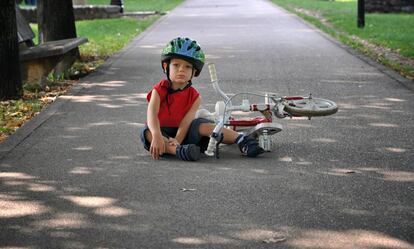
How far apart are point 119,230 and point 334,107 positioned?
8.61 feet

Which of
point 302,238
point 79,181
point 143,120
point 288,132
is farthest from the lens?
point 143,120

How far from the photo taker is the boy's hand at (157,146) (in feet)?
22.1

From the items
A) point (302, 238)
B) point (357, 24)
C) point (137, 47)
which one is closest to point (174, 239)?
point (302, 238)

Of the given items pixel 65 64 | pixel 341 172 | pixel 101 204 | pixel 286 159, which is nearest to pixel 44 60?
pixel 65 64

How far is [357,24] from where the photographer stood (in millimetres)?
21891

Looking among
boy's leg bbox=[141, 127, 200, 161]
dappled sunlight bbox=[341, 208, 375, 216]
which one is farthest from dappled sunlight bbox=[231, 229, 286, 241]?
boy's leg bbox=[141, 127, 200, 161]

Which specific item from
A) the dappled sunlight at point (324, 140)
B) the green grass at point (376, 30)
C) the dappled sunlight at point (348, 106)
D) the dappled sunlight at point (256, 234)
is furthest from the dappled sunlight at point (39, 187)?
the green grass at point (376, 30)

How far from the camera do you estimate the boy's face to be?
672 cm

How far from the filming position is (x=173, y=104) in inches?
269

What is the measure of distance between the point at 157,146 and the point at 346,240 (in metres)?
2.38

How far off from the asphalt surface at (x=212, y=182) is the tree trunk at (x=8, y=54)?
672 mm

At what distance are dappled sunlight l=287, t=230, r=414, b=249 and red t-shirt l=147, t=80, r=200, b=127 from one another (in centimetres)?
222

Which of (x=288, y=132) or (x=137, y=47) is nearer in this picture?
(x=288, y=132)

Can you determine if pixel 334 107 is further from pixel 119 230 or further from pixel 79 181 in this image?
pixel 119 230
